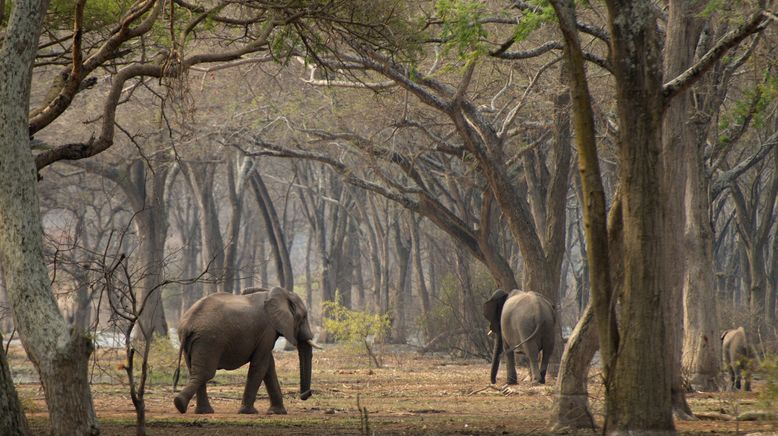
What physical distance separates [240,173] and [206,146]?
267 cm

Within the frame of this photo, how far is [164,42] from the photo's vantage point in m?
14.1

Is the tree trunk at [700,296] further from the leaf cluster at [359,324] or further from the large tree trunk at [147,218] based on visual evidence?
the large tree trunk at [147,218]

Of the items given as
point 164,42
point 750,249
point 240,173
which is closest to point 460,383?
point 164,42

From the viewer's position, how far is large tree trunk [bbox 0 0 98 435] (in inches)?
313

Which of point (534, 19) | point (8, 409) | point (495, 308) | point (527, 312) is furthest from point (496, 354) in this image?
point (8, 409)

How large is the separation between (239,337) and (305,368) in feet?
4.10

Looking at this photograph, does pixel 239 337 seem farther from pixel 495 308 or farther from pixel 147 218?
pixel 147 218

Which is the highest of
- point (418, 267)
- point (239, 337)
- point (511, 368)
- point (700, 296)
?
point (418, 267)

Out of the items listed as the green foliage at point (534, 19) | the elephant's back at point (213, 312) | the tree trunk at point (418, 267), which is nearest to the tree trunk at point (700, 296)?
the green foliage at point (534, 19)

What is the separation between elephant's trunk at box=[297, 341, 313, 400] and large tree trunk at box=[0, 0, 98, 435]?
24.5ft

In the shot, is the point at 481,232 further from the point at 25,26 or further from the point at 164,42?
the point at 25,26

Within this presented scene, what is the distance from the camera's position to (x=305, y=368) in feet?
52.2

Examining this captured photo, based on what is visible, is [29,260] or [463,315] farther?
[463,315]

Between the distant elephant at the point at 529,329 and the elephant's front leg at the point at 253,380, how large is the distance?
6487 millimetres
